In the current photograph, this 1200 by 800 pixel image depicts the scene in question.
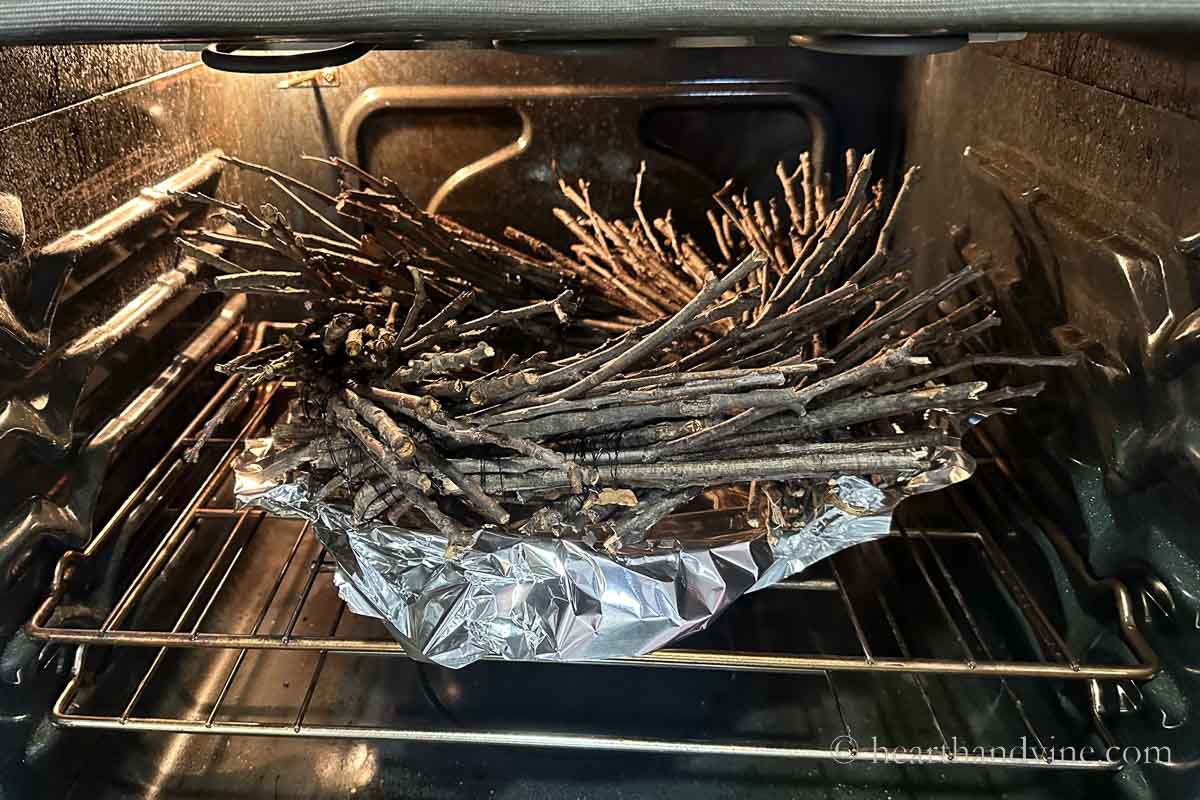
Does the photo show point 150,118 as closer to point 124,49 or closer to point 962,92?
point 124,49

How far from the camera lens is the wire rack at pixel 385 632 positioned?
2.43 feet

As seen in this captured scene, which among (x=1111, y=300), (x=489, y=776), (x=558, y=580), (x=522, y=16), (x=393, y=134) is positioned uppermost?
(x=522, y=16)

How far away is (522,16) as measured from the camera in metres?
0.45

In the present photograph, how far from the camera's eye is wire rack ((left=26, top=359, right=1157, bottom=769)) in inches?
29.2

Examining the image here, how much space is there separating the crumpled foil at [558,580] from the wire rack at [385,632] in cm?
4

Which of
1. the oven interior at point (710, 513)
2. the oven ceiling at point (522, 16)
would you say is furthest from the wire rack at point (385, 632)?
the oven ceiling at point (522, 16)

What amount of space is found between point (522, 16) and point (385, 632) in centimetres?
73

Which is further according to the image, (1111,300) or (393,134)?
(393,134)

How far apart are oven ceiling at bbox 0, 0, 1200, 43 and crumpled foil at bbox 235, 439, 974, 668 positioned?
0.40m

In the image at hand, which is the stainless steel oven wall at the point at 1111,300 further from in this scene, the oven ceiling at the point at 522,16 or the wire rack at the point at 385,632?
the oven ceiling at the point at 522,16

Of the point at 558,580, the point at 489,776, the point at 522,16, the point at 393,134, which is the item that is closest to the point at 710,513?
the point at 558,580

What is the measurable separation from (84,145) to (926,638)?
39.9 inches

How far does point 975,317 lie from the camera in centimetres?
95

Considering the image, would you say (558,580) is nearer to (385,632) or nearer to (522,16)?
(385,632)
